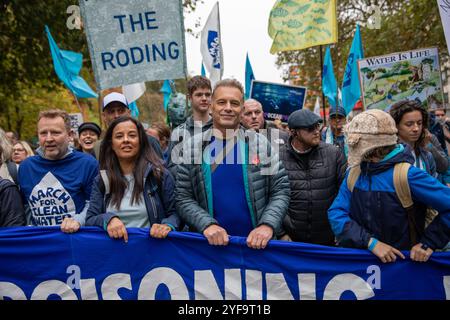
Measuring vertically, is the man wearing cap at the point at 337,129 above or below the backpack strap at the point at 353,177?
above

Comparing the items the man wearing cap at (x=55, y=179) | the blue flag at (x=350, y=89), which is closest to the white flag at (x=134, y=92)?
the blue flag at (x=350, y=89)

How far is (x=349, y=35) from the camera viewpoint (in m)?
18.5

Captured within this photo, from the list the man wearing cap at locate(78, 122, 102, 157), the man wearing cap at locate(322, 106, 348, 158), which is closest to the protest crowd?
the man wearing cap at locate(78, 122, 102, 157)

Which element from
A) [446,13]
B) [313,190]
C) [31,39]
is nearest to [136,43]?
[313,190]

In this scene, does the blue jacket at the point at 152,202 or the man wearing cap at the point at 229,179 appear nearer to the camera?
the man wearing cap at the point at 229,179

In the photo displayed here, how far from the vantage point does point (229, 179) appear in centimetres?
300

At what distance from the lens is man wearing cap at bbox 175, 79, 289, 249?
2.99m

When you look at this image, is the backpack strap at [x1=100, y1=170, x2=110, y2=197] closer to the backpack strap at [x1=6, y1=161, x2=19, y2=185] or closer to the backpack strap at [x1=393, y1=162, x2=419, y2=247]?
the backpack strap at [x1=6, y1=161, x2=19, y2=185]

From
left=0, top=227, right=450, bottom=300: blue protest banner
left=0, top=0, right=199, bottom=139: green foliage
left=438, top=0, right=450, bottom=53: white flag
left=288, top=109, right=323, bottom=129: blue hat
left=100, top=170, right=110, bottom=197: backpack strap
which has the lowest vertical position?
left=0, top=227, right=450, bottom=300: blue protest banner

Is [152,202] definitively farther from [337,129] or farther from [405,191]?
[337,129]

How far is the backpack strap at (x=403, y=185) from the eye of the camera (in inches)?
106

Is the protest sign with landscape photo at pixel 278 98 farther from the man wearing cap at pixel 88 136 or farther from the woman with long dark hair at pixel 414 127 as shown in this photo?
the woman with long dark hair at pixel 414 127

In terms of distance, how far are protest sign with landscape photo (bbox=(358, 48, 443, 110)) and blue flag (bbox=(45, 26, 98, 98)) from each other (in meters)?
4.58
